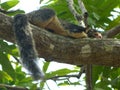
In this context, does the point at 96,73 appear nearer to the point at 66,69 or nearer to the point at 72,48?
the point at 66,69

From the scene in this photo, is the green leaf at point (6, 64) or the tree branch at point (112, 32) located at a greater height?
the tree branch at point (112, 32)

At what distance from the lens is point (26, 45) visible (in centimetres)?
330

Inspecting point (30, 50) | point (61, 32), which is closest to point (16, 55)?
point (61, 32)

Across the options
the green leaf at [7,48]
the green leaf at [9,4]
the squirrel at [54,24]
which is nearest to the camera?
the squirrel at [54,24]

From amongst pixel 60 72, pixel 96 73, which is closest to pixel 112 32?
pixel 96 73

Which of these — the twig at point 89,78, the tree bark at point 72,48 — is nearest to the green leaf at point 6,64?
the tree bark at point 72,48

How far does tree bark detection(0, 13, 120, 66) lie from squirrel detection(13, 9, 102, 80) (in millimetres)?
69

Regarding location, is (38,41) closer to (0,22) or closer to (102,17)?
(0,22)

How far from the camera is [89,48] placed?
3490 mm

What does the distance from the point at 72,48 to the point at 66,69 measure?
93cm

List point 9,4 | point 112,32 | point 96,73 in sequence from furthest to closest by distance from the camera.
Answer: point 9,4
point 96,73
point 112,32

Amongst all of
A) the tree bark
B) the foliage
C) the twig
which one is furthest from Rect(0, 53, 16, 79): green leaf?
the twig

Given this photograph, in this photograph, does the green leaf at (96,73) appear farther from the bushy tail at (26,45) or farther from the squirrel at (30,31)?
the bushy tail at (26,45)

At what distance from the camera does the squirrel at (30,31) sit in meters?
3.14
